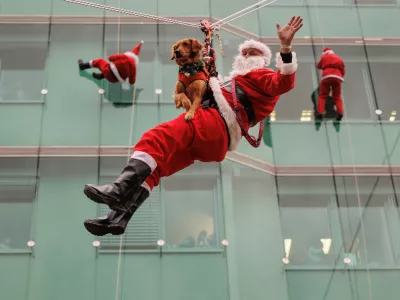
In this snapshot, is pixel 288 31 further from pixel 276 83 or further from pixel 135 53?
pixel 135 53

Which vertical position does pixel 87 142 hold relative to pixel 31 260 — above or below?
above

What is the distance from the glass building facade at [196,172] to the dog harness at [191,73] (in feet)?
11.1

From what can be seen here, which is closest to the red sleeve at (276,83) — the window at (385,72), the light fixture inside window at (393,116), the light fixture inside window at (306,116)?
the light fixture inside window at (306,116)

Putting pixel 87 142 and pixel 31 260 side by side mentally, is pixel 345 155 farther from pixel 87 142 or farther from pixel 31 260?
pixel 31 260

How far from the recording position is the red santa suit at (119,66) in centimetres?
864

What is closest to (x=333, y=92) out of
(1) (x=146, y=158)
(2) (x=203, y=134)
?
(2) (x=203, y=134)

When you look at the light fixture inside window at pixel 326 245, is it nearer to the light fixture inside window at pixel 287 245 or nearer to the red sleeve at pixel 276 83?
the light fixture inside window at pixel 287 245

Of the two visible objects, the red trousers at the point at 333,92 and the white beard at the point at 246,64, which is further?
the red trousers at the point at 333,92

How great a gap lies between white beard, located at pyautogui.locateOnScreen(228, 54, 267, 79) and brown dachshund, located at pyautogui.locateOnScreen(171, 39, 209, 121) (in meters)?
0.31

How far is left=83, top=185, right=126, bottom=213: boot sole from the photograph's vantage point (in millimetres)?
3887

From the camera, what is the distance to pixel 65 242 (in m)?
7.63

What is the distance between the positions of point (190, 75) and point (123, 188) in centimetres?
100

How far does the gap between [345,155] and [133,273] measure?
325 centimetres

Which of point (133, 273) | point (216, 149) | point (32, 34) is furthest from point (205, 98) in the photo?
point (32, 34)
